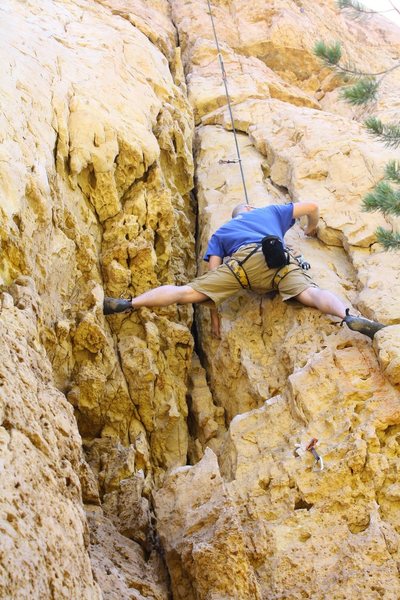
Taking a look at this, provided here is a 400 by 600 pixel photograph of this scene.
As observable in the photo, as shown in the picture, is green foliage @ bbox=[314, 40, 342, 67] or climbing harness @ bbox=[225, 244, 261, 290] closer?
green foliage @ bbox=[314, 40, 342, 67]

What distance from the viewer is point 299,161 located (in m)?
7.44

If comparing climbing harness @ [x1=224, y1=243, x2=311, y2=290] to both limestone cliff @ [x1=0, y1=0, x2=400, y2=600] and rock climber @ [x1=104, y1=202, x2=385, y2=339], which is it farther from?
limestone cliff @ [x1=0, y1=0, x2=400, y2=600]

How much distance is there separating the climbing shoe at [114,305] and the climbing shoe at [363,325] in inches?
74.6

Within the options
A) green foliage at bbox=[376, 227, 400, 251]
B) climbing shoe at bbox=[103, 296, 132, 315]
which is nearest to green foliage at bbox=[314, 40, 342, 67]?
green foliage at bbox=[376, 227, 400, 251]

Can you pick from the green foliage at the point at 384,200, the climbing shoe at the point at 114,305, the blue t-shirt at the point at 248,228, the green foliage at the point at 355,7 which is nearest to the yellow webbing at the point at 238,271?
the blue t-shirt at the point at 248,228

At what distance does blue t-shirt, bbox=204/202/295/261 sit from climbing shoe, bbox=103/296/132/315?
116 cm

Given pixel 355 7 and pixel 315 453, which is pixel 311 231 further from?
pixel 315 453

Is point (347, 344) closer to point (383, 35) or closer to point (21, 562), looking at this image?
point (21, 562)

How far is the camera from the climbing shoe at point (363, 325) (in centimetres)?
434

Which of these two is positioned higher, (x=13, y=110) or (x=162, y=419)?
(x=13, y=110)

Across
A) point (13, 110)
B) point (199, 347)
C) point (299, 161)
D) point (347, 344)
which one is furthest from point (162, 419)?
point (299, 161)

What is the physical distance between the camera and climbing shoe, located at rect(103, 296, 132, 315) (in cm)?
491

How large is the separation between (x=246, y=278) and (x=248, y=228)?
0.67m

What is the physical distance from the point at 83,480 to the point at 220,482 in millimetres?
870
